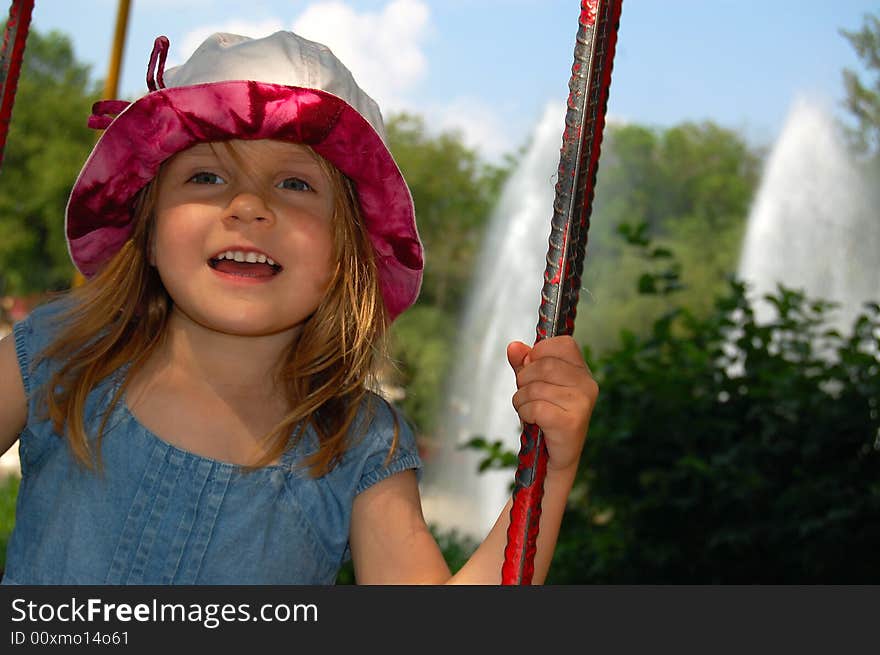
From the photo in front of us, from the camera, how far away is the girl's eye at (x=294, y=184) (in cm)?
158

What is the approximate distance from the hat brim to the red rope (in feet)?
0.87

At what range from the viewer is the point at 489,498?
983 centimetres

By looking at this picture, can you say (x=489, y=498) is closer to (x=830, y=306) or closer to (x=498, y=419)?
(x=498, y=419)

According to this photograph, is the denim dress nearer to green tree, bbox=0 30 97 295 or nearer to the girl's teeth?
the girl's teeth

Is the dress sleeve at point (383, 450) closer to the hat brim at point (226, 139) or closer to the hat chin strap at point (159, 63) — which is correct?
the hat brim at point (226, 139)

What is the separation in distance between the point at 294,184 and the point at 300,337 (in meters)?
0.24

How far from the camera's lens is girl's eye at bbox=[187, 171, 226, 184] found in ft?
5.11

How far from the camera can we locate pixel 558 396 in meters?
1.33

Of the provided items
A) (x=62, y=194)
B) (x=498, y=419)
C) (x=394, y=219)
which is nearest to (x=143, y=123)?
(x=394, y=219)

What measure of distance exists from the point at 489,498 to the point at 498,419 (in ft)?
3.41

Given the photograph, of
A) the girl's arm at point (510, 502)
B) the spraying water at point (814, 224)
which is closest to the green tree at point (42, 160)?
the spraying water at point (814, 224)

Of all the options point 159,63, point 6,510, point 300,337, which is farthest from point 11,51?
point 6,510

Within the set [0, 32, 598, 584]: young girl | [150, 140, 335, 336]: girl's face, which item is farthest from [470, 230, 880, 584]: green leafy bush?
[150, 140, 335, 336]: girl's face
